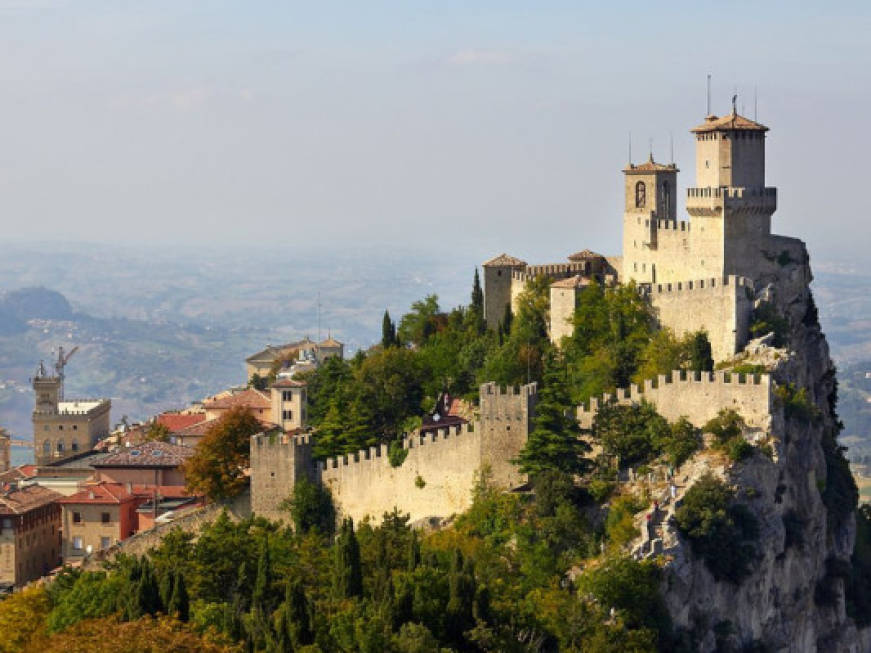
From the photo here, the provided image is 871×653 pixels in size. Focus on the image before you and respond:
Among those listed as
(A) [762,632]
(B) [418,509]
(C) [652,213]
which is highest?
(C) [652,213]

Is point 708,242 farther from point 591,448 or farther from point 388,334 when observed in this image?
point 388,334

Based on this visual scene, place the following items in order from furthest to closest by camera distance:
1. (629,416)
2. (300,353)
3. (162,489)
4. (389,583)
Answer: (300,353), (162,489), (629,416), (389,583)

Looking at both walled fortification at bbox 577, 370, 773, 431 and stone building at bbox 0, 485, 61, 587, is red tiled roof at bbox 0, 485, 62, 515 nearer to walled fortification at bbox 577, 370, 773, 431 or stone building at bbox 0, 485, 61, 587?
stone building at bbox 0, 485, 61, 587

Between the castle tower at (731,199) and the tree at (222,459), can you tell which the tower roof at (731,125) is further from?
the tree at (222,459)

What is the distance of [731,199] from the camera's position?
63469 mm

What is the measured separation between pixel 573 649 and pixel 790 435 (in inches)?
526

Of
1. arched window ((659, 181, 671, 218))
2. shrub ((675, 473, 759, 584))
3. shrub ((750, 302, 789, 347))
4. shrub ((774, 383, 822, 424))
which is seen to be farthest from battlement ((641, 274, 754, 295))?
shrub ((675, 473, 759, 584))

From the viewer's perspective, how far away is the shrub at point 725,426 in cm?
5344

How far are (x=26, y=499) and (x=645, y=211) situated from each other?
25337mm

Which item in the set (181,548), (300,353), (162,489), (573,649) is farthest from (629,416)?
(300,353)

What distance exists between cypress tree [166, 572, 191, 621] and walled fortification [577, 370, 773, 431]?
16.6 meters

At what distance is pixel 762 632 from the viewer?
5497 cm

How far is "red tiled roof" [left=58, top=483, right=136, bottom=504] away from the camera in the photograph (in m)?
63.5

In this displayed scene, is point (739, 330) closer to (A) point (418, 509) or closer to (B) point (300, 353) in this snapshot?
(A) point (418, 509)
